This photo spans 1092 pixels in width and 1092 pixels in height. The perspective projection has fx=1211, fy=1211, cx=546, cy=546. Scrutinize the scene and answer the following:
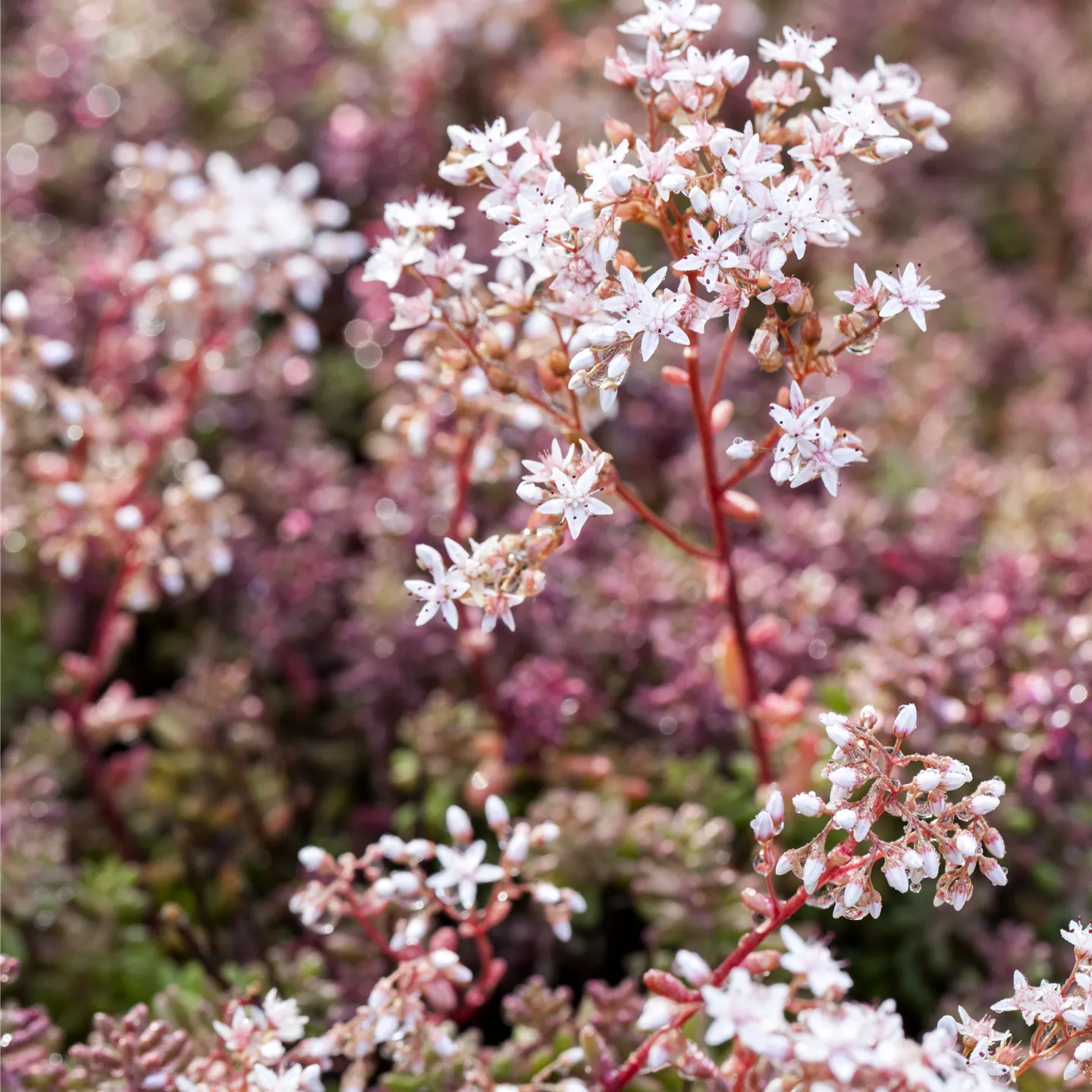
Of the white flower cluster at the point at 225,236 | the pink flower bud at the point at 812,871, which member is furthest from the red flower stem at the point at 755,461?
the white flower cluster at the point at 225,236

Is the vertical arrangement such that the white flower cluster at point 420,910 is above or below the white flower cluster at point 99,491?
below

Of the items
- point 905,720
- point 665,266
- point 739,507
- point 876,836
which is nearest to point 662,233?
point 665,266

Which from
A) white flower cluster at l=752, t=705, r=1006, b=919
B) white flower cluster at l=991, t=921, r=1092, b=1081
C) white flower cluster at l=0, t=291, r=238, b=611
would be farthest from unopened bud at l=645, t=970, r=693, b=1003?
white flower cluster at l=0, t=291, r=238, b=611

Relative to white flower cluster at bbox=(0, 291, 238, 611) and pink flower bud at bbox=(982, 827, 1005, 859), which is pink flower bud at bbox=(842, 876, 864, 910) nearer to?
pink flower bud at bbox=(982, 827, 1005, 859)

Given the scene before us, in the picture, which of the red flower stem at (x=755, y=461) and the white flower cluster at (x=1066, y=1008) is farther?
the red flower stem at (x=755, y=461)

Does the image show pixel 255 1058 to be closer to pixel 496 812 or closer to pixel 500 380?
pixel 496 812

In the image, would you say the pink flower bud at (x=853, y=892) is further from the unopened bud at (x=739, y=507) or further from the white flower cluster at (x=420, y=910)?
the unopened bud at (x=739, y=507)

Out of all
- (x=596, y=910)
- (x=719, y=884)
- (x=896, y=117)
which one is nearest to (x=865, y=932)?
(x=719, y=884)

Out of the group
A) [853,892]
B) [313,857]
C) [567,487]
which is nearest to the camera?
[853,892]
